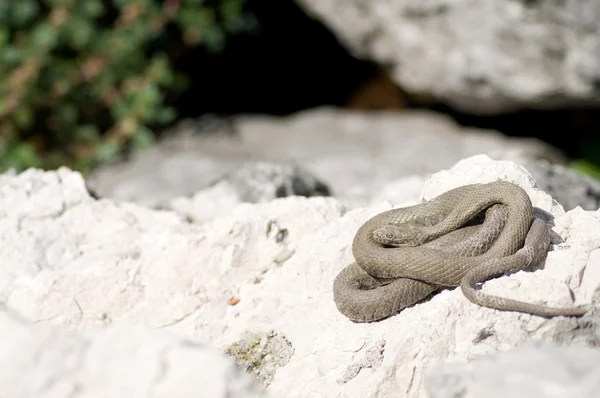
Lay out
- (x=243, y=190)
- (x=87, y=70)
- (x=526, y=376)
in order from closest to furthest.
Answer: (x=526, y=376) → (x=243, y=190) → (x=87, y=70)

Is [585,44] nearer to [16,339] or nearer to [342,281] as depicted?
[342,281]

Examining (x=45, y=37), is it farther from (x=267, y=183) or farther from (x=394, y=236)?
(x=394, y=236)

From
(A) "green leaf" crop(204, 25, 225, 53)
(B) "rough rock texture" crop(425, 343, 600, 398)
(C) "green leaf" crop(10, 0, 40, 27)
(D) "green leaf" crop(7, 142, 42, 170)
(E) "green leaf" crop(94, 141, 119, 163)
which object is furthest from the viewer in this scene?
(A) "green leaf" crop(204, 25, 225, 53)

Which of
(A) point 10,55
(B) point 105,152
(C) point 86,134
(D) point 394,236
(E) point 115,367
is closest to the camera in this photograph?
(E) point 115,367

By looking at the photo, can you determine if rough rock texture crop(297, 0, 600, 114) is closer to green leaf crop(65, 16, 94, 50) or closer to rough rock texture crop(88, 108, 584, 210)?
rough rock texture crop(88, 108, 584, 210)

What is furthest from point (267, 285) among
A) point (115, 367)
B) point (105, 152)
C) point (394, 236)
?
point (105, 152)

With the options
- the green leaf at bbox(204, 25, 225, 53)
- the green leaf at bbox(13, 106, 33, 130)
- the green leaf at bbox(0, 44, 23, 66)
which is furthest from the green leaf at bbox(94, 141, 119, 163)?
the green leaf at bbox(204, 25, 225, 53)
